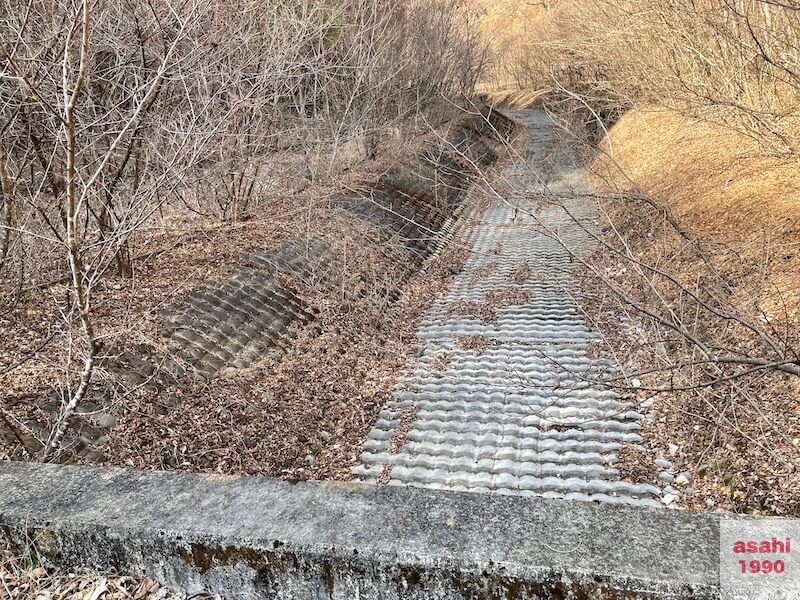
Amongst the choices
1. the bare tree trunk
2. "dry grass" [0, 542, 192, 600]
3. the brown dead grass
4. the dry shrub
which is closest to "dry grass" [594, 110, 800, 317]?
the brown dead grass

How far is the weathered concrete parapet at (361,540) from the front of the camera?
1913 mm

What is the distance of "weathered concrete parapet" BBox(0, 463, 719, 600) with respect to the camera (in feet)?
6.28

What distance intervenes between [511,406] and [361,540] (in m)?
4.55

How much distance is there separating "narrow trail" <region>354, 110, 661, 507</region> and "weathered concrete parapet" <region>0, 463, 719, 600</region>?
1762mm

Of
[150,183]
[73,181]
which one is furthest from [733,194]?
[73,181]

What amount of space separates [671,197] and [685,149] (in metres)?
2.83

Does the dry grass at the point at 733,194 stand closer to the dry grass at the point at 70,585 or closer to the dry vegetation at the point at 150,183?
the dry vegetation at the point at 150,183

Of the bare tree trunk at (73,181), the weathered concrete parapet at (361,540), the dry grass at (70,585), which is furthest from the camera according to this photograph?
the bare tree trunk at (73,181)

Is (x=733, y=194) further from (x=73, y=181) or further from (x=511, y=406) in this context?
(x=73, y=181)

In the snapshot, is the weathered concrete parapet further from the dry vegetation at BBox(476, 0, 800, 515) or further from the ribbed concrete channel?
the dry vegetation at BBox(476, 0, 800, 515)

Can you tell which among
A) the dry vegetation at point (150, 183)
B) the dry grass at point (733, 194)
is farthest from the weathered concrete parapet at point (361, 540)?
the dry grass at point (733, 194)

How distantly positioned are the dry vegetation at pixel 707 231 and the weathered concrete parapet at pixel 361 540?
103 centimetres

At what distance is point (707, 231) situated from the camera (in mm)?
9672

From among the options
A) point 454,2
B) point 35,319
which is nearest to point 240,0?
point 35,319
